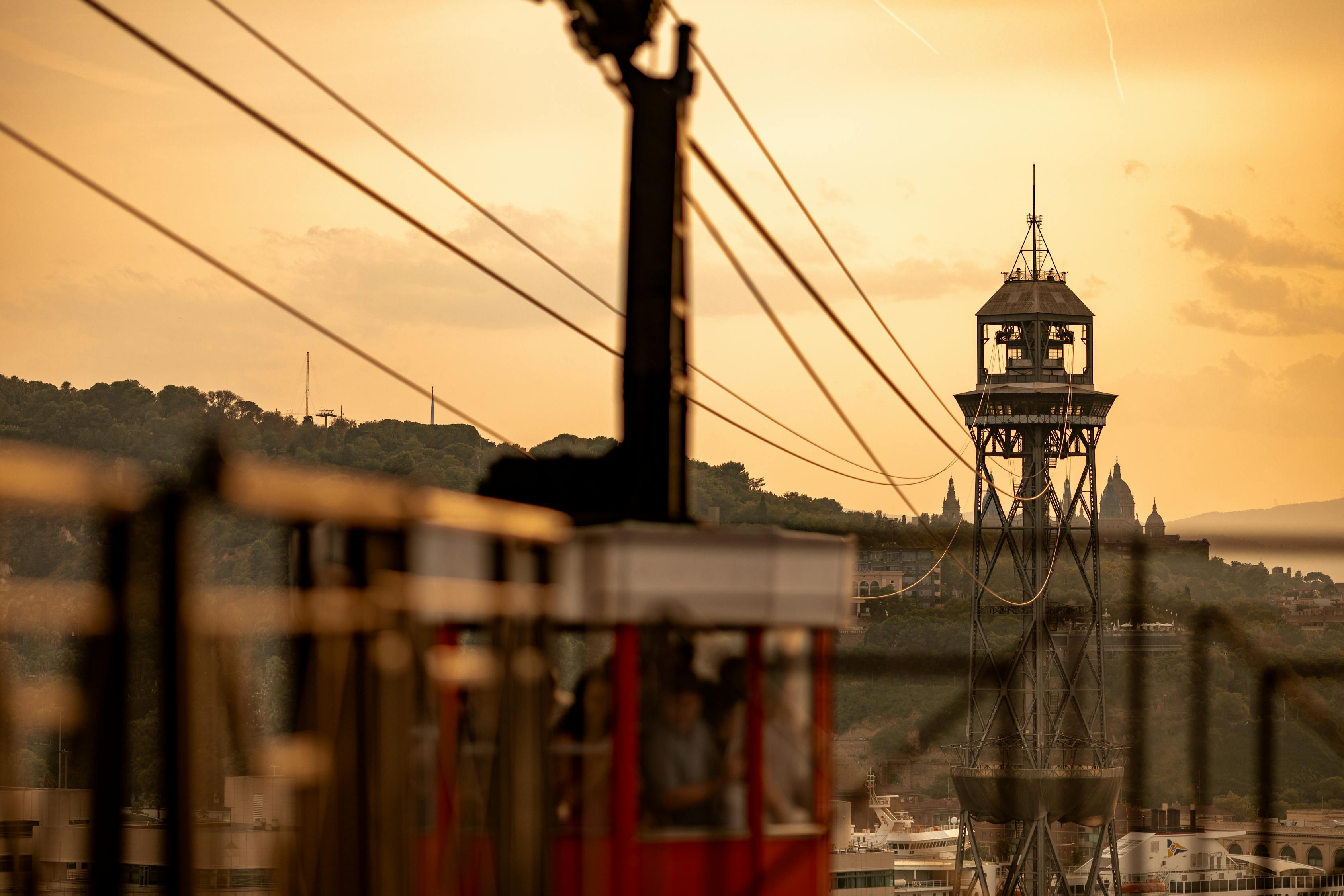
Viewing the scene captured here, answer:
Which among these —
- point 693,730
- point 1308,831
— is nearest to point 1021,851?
point 1308,831

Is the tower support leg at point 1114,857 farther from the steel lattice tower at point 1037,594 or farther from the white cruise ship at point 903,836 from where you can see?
the white cruise ship at point 903,836

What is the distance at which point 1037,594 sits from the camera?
175 feet

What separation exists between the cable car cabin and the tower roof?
46.5 meters

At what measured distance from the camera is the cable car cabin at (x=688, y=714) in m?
8.36

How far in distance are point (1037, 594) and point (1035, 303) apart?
8763mm

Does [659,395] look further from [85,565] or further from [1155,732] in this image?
[1155,732]

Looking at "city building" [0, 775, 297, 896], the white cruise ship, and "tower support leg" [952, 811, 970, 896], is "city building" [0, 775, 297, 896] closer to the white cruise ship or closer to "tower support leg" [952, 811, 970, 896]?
"tower support leg" [952, 811, 970, 896]

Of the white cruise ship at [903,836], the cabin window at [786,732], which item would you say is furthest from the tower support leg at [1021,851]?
the cabin window at [786,732]

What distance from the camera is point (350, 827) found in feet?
19.2

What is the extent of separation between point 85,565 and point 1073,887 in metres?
43.4

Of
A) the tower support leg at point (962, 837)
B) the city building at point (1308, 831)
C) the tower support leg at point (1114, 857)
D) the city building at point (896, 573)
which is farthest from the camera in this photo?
the city building at point (896, 573)

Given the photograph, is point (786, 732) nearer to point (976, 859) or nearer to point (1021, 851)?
point (976, 859)

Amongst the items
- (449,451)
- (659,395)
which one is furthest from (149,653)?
(449,451)

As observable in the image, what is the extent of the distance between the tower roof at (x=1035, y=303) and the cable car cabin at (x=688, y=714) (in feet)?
152
